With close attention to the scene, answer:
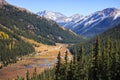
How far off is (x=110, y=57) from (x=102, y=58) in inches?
176

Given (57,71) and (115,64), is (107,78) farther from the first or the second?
(57,71)

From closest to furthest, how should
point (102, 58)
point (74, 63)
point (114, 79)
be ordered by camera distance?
point (74, 63) < point (114, 79) < point (102, 58)

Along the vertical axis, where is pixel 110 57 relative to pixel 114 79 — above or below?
above

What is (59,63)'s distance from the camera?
3022 inches

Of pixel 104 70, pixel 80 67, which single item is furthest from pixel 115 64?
pixel 80 67

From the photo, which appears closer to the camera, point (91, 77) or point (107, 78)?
point (107, 78)

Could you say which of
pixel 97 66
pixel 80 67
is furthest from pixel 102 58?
pixel 80 67

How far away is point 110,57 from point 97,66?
26.0ft

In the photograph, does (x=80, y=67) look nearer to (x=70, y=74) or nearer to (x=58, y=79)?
(x=70, y=74)

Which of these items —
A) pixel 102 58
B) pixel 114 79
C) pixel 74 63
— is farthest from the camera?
pixel 102 58

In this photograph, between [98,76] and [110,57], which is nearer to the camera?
[98,76]

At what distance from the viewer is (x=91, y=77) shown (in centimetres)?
8156

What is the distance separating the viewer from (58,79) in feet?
257

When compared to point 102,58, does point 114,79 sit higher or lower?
lower
